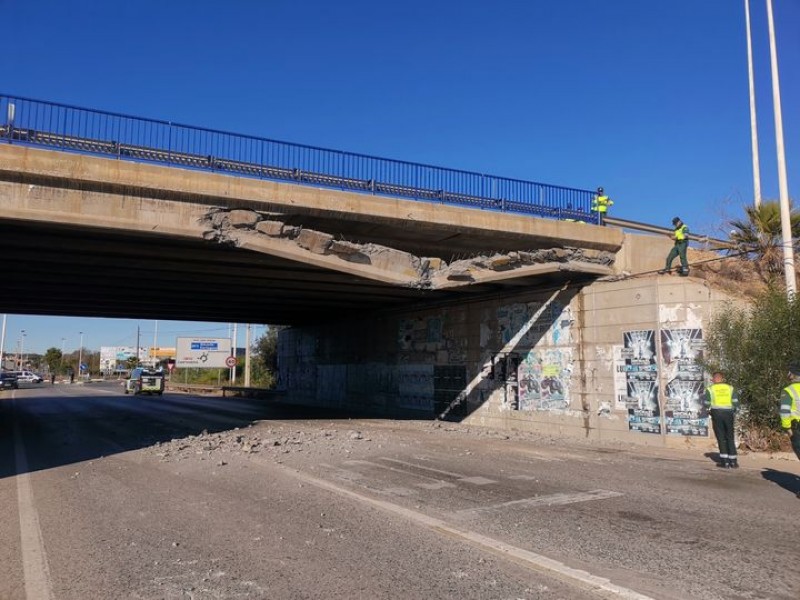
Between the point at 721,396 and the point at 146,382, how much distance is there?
39441mm

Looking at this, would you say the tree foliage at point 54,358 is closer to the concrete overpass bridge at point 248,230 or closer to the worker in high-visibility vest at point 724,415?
the concrete overpass bridge at point 248,230

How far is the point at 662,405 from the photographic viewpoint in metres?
15.0

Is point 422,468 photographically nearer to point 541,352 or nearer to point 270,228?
point 270,228

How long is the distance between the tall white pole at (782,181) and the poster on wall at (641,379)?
330 cm

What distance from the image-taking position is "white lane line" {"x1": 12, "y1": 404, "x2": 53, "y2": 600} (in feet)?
16.4

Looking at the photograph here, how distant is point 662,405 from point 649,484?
5791 mm

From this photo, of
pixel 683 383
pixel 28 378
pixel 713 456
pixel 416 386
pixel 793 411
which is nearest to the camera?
pixel 793 411

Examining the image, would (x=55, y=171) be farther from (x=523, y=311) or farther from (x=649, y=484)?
(x=523, y=311)

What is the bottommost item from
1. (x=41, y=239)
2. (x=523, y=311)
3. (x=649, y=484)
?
(x=649, y=484)

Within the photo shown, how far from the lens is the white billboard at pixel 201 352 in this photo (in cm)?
6022

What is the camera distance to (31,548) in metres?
6.20

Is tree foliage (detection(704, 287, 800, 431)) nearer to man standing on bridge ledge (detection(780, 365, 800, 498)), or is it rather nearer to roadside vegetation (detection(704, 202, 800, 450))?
roadside vegetation (detection(704, 202, 800, 450))

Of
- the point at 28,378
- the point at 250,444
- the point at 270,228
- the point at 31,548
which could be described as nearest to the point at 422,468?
the point at 250,444

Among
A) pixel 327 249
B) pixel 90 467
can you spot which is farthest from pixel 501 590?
pixel 327 249
